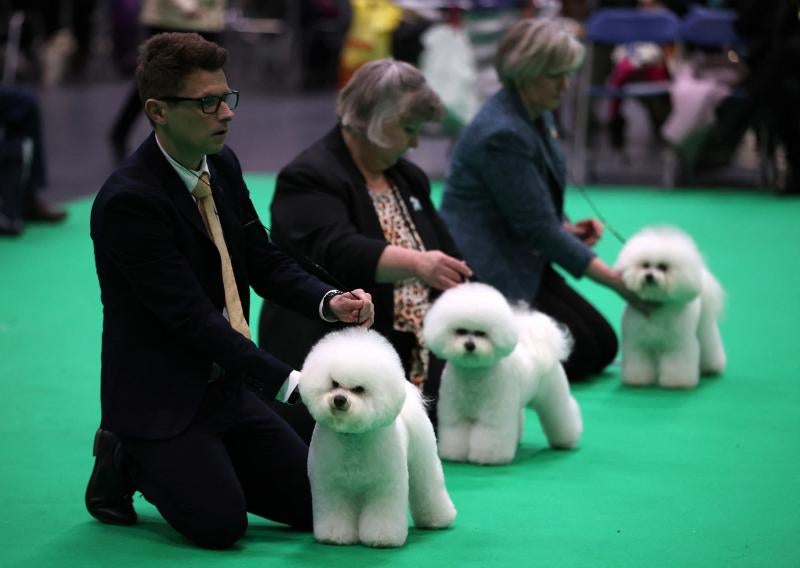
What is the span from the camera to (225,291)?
2.89 meters

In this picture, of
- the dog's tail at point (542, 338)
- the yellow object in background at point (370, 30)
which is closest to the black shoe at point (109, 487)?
the dog's tail at point (542, 338)

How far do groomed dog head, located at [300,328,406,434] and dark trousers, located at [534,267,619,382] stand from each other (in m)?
1.85

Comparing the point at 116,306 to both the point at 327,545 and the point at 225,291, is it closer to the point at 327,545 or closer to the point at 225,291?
the point at 225,291

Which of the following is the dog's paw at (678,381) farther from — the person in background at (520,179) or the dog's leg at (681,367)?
the person in background at (520,179)

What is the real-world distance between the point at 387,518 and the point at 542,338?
93cm

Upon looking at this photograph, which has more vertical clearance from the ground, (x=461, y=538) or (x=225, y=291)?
(x=225, y=291)

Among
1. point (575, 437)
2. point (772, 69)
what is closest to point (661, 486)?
point (575, 437)

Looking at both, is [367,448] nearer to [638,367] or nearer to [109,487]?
[109,487]

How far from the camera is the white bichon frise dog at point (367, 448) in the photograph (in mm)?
2639

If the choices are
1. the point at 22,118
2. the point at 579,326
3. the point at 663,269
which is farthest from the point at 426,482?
the point at 22,118

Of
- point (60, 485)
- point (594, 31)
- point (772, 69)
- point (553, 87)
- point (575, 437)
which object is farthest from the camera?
point (594, 31)

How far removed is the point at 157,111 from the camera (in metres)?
2.79

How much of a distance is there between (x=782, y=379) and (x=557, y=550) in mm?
1861

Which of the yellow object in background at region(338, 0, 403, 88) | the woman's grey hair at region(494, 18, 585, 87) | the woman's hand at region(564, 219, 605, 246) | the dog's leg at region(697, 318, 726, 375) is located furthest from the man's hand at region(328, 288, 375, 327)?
the yellow object in background at region(338, 0, 403, 88)
